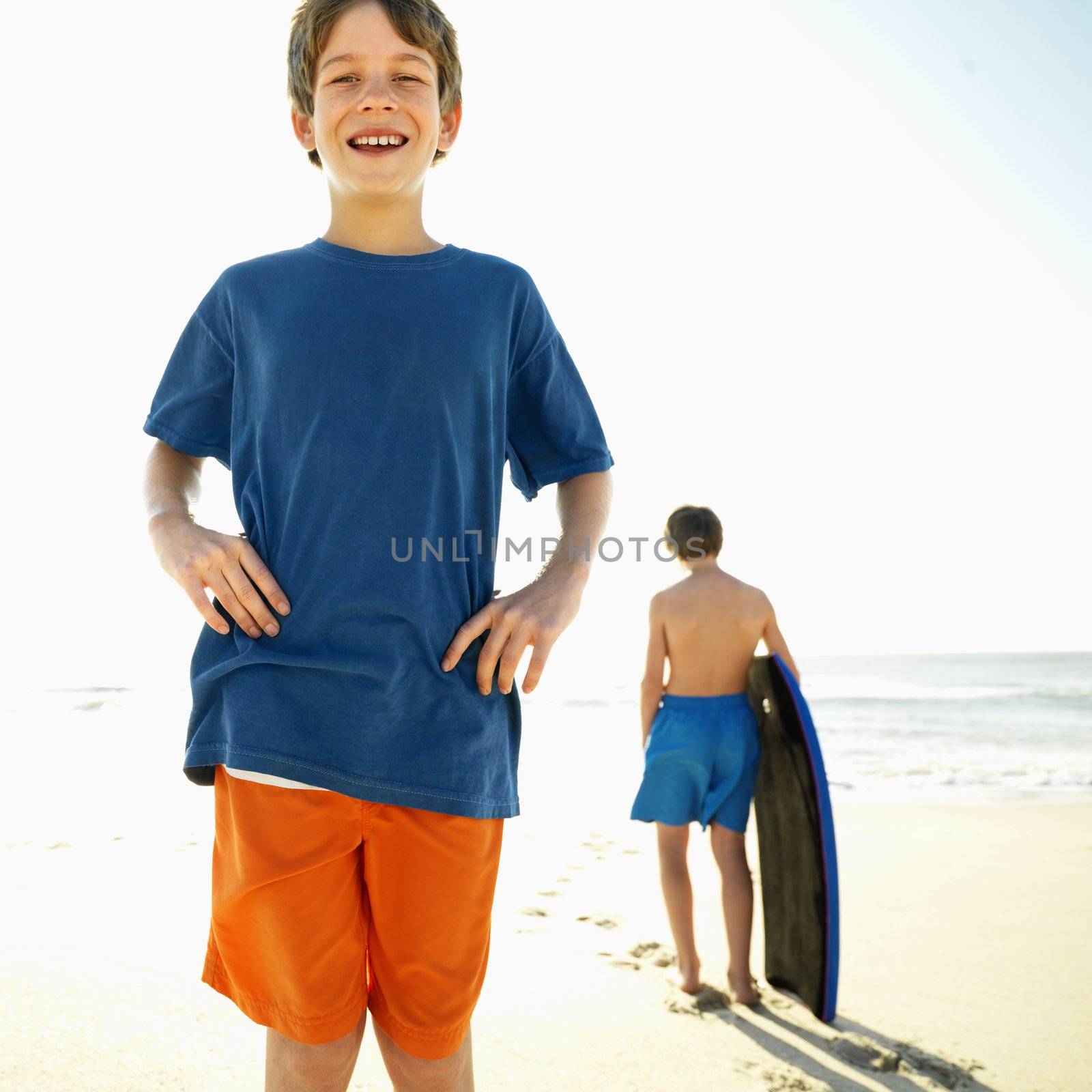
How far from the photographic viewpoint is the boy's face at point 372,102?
4.50 ft

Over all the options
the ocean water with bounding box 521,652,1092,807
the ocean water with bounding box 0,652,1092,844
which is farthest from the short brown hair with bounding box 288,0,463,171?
the ocean water with bounding box 521,652,1092,807

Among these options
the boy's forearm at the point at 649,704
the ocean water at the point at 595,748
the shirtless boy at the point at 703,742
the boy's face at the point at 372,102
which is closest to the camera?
the boy's face at the point at 372,102

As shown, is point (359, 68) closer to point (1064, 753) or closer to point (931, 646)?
point (1064, 753)

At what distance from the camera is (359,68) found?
138 centimetres

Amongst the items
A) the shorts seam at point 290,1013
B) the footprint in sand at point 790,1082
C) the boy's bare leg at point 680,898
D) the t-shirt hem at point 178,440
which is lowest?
the footprint in sand at point 790,1082

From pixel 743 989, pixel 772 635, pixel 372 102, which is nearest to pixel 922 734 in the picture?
pixel 772 635

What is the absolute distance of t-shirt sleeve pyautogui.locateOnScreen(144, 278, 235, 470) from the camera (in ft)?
4.58

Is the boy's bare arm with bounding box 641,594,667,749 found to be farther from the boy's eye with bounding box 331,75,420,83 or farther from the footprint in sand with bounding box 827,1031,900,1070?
the boy's eye with bounding box 331,75,420,83

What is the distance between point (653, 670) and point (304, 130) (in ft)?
9.08

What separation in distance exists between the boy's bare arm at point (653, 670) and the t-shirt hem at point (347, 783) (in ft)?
8.80

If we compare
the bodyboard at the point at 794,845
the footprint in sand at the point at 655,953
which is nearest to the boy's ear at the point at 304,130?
the bodyboard at the point at 794,845

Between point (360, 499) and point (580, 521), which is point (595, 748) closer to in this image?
point (580, 521)

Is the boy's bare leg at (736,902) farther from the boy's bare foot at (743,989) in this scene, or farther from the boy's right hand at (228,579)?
the boy's right hand at (228,579)

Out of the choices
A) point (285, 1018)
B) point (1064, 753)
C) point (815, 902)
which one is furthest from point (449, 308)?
point (1064, 753)
